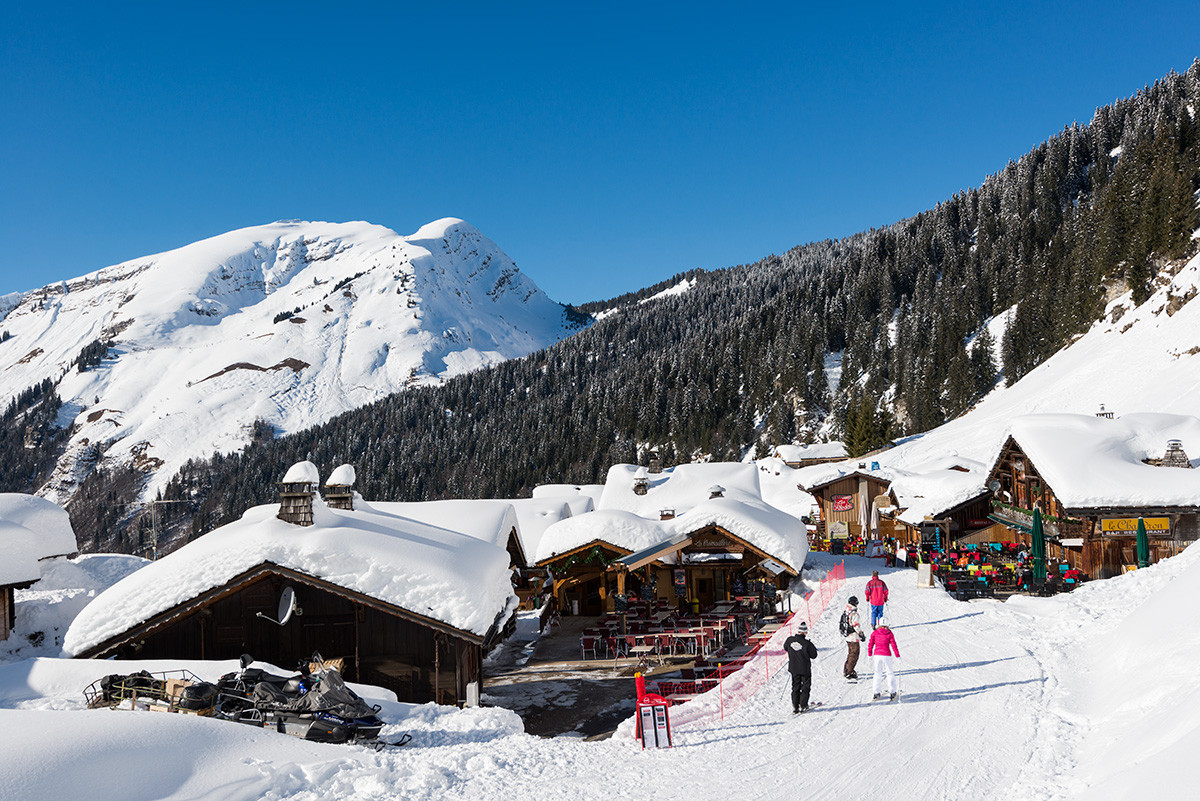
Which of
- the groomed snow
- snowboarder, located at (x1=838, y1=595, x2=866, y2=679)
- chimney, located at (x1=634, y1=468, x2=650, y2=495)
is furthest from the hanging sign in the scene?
the groomed snow

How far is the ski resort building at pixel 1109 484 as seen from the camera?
24.4m

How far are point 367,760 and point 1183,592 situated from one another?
13450mm

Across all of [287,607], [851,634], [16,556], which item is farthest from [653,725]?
[16,556]

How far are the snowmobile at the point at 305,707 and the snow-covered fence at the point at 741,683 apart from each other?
15.2 feet

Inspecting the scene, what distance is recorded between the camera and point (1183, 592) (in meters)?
12.5

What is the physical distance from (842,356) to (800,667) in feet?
368

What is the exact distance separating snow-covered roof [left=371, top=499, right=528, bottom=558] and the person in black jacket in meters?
14.5

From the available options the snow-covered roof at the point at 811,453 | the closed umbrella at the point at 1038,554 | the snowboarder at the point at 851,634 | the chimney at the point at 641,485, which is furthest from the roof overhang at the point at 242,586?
the snow-covered roof at the point at 811,453

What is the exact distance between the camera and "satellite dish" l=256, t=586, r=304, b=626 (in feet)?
54.2

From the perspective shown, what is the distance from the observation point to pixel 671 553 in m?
27.5

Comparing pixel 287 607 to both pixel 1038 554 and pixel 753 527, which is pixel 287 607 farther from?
pixel 1038 554

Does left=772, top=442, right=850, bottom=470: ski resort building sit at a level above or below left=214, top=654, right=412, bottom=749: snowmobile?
above

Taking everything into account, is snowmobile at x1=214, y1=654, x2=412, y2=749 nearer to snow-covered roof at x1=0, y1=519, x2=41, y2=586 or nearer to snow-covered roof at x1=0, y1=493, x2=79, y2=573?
snow-covered roof at x1=0, y1=519, x2=41, y2=586

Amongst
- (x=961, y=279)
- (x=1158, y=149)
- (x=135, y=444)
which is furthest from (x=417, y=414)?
(x=1158, y=149)
